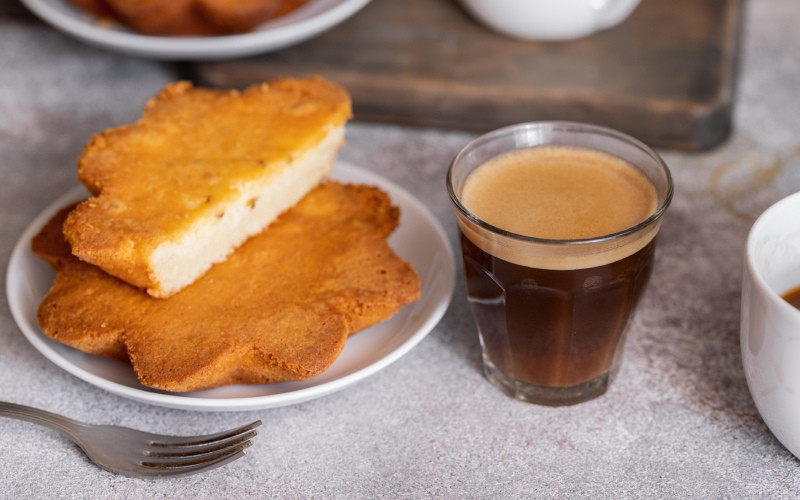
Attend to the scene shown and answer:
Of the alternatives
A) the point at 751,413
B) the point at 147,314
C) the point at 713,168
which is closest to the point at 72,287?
the point at 147,314

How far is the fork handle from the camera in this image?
1087 millimetres

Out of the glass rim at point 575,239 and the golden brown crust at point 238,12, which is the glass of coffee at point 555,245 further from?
the golden brown crust at point 238,12

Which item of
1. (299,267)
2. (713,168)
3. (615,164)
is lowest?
(713,168)

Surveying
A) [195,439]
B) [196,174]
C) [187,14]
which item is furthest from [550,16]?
[195,439]

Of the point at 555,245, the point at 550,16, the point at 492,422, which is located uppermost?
the point at 555,245

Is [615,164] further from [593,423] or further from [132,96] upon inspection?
[132,96]

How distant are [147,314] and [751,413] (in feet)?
2.58

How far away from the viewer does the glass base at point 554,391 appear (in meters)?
1.15

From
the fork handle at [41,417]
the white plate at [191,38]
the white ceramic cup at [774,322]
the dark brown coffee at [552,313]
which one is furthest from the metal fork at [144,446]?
the white plate at [191,38]

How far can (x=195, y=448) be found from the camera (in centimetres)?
108

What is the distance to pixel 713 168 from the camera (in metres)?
1.60

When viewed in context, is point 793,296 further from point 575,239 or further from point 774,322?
point 575,239

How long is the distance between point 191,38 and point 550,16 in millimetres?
715

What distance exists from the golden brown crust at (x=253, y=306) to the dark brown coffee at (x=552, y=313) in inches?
4.7
